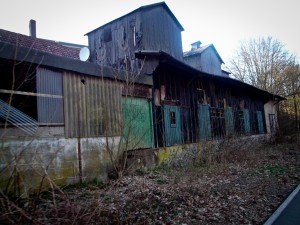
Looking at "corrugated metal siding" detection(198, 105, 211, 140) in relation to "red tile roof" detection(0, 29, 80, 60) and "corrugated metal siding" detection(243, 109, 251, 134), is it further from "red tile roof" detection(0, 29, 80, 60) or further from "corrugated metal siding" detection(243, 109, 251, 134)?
"red tile roof" detection(0, 29, 80, 60)

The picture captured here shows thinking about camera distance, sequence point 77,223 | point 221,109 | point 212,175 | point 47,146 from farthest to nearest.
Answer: point 221,109, point 212,175, point 47,146, point 77,223

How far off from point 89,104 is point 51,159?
2.74 m

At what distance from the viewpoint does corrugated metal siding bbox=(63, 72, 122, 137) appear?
7867mm

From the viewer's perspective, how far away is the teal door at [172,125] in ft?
37.5

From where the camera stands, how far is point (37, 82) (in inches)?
281

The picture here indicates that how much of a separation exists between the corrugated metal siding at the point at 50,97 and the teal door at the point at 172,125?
5236mm

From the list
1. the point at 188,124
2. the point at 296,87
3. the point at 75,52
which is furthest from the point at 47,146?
the point at 296,87

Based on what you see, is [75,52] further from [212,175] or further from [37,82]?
[212,175]

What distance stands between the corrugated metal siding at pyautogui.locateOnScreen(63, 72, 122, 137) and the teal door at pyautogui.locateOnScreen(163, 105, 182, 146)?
9.01ft

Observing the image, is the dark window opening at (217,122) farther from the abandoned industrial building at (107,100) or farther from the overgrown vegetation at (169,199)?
the overgrown vegetation at (169,199)

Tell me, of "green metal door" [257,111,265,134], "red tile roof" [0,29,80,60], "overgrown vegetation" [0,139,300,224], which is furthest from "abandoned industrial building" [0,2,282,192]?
"green metal door" [257,111,265,134]

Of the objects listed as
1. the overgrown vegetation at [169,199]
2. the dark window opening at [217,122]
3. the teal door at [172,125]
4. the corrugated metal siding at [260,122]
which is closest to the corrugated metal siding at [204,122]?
the dark window opening at [217,122]

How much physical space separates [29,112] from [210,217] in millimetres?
6099

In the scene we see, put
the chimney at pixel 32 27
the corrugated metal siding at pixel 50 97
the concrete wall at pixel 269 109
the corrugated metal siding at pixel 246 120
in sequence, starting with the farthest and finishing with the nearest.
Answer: the concrete wall at pixel 269 109 → the chimney at pixel 32 27 → the corrugated metal siding at pixel 246 120 → the corrugated metal siding at pixel 50 97
